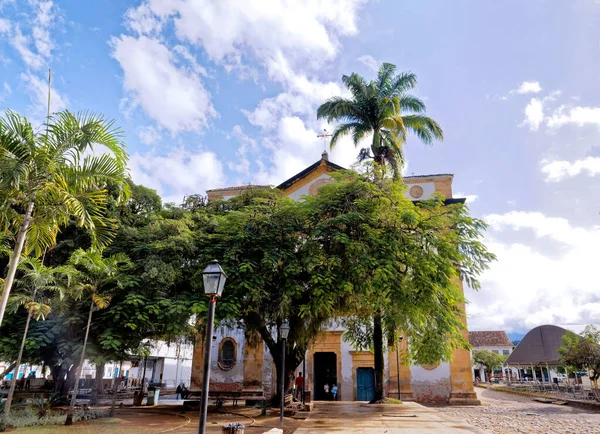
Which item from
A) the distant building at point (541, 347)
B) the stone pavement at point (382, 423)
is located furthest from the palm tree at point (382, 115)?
the distant building at point (541, 347)

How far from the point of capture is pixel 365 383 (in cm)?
2214

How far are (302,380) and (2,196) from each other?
16.6 meters

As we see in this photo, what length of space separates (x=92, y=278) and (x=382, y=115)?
13.1m

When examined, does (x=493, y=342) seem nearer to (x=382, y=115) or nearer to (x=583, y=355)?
(x=583, y=355)

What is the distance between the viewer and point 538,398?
27453mm

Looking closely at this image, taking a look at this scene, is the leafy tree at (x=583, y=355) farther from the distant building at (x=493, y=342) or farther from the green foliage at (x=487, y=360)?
the distant building at (x=493, y=342)

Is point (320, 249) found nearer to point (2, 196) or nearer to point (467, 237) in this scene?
point (467, 237)

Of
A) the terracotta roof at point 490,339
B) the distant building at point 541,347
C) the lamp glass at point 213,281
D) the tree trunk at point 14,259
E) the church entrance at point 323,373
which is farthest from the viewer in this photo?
the terracotta roof at point 490,339

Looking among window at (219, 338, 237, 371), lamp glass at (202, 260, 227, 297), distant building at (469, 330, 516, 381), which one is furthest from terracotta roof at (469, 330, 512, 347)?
lamp glass at (202, 260, 227, 297)

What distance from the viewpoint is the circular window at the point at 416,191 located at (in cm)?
2421

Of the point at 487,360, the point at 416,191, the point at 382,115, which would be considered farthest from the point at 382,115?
the point at 487,360

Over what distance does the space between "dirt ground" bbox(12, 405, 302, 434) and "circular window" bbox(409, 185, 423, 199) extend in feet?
46.6

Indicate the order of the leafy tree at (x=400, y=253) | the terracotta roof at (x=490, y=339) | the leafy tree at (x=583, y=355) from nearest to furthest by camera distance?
the leafy tree at (x=400, y=253), the leafy tree at (x=583, y=355), the terracotta roof at (x=490, y=339)

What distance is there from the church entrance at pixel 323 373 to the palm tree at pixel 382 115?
11.2 meters
